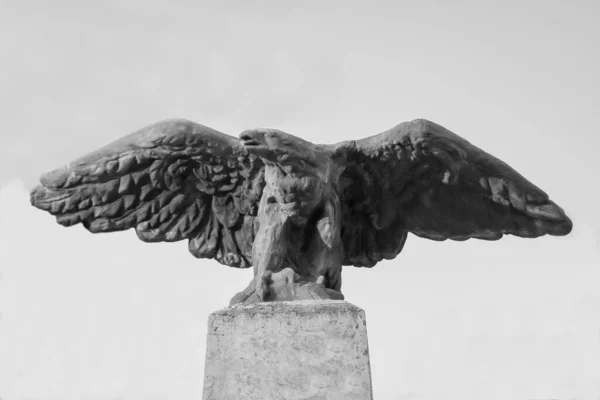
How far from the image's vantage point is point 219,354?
4.65m

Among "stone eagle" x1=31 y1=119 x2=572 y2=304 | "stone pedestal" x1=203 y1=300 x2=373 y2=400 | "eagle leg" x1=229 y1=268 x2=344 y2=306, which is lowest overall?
"stone pedestal" x1=203 y1=300 x2=373 y2=400

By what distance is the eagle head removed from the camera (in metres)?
4.96

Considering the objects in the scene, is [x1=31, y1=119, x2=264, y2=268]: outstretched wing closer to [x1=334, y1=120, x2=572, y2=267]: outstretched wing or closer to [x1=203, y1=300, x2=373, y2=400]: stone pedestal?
[x1=334, y1=120, x2=572, y2=267]: outstretched wing

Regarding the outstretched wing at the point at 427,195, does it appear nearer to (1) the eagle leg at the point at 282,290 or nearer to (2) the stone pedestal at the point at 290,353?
(1) the eagle leg at the point at 282,290

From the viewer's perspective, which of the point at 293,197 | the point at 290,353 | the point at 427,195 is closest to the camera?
the point at 290,353

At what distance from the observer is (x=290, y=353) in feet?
14.9

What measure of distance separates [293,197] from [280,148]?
0.36 meters

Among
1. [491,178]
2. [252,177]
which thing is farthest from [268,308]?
[491,178]

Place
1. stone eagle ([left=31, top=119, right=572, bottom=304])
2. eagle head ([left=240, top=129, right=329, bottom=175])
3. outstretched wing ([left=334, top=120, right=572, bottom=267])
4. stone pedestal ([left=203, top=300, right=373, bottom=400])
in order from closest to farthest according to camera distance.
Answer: stone pedestal ([left=203, top=300, right=373, bottom=400]) → eagle head ([left=240, top=129, right=329, bottom=175]) → stone eagle ([left=31, top=119, right=572, bottom=304]) → outstretched wing ([left=334, top=120, right=572, bottom=267])

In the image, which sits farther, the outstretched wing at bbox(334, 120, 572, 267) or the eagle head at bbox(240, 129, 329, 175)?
the outstretched wing at bbox(334, 120, 572, 267)

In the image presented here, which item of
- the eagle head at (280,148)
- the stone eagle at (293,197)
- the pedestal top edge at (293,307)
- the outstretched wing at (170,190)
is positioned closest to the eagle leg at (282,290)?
the stone eagle at (293,197)

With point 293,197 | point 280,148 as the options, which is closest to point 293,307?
point 293,197

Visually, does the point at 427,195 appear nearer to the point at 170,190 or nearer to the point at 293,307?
the point at 293,307

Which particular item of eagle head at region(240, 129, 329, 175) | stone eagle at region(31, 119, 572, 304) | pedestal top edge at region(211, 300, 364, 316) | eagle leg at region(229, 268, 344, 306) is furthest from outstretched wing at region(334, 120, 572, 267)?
pedestal top edge at region(211, 300, 364, 316)
